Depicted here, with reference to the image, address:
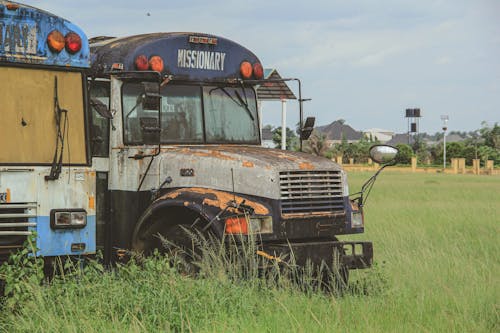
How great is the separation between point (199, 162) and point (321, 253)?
143cm

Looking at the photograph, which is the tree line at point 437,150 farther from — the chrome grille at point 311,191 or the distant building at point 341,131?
the chrome grille at point 311,191

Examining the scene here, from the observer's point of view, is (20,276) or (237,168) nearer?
(20,276)

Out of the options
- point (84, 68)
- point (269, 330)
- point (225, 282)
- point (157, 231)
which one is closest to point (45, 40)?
point (84, 68)

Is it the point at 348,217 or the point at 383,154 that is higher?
the point at 383,154

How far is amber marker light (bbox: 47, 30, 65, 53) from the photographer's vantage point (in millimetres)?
8445

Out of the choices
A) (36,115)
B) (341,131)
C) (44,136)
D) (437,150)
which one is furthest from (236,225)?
(341,131)

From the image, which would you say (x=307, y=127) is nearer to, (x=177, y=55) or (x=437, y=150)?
(x=177, y=55)

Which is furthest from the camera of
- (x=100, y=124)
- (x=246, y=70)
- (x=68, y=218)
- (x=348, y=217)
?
(x=246, y=70)

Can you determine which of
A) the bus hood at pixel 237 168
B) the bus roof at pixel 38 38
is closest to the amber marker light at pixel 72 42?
the bus roof at pixel 38 38

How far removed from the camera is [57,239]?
8.32 m

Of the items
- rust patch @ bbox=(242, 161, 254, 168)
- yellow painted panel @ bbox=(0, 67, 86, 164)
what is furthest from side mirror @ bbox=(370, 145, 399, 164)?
yellow painted panel @ bbox=(0, 67, 86, 164)

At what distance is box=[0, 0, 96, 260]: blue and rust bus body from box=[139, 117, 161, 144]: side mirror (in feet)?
1.91

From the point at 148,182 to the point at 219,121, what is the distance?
107cm

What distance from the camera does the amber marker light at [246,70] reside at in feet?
32.9
